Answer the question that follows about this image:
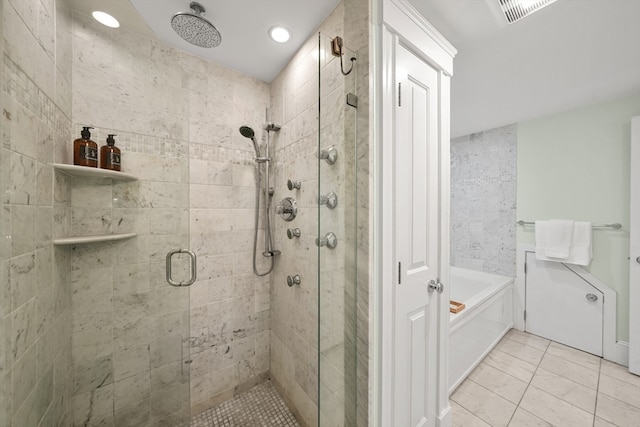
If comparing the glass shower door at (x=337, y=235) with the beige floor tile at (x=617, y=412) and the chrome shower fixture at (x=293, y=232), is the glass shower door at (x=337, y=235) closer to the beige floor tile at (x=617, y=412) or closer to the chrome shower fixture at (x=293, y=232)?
the chrome shower fixture at (x=293, y=232)

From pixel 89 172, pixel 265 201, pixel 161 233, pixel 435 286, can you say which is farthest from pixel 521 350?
pixel 89 172

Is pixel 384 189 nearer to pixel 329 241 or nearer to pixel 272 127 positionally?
pixel 329 241

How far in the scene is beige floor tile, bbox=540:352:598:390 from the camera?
1767 mm

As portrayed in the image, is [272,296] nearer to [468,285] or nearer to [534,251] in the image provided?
[468,285]

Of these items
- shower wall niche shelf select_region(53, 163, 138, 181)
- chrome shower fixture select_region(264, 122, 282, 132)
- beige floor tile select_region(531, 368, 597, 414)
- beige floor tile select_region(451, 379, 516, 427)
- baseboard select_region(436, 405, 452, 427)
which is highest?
chrome shower fixture select_region(264, 122, 282, 132)

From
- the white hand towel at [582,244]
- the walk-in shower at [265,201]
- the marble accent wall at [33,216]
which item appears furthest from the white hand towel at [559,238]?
the marble accent wall at [33,216]

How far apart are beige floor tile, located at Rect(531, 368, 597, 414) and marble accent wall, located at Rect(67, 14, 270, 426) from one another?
2240mm

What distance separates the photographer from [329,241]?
0.93m

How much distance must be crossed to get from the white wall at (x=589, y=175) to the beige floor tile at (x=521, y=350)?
67 cm

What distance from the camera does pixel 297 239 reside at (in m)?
1.46

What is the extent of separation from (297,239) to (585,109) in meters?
3.04

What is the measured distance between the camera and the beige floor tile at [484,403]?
1.46 m

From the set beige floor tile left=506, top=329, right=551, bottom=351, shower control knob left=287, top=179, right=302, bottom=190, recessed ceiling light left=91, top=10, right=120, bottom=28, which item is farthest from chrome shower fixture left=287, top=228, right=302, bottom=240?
beige floor tile left=506, top=329, right=551, bottom=351

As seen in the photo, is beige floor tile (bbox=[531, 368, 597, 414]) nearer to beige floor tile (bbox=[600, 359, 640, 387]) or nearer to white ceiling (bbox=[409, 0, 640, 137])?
beige floor tile (bbox=[600, 359, 640, 387])
